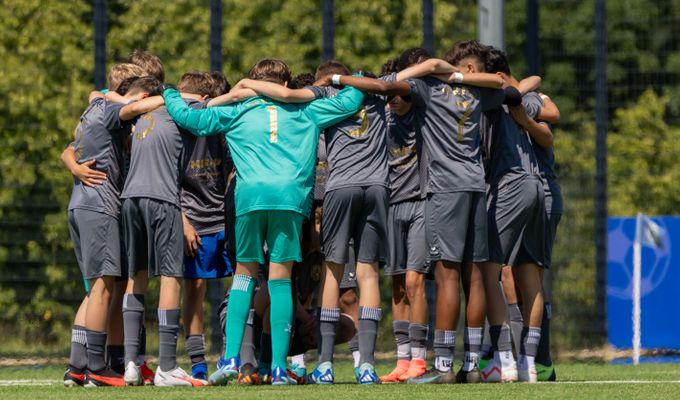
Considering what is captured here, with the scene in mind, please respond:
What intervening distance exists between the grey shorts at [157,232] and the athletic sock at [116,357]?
2.63 ft

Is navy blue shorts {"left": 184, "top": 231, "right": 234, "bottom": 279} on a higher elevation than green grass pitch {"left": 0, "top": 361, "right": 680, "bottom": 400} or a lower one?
higher

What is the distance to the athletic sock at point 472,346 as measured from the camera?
24.4 feet

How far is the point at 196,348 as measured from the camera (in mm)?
7734

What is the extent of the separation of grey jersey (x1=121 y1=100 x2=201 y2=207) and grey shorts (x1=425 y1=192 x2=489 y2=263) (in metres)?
1.44

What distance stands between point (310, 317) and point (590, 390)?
1.84 m

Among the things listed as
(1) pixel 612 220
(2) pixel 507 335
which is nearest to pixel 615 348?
(1) pixel 612 220

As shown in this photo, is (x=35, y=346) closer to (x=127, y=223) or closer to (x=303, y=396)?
(x=127, y=223)

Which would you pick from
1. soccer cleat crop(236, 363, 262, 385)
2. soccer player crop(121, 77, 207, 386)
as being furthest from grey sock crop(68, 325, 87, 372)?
soccer cleat crop(236, 363, 262, 385)

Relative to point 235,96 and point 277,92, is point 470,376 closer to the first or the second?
point 277,92

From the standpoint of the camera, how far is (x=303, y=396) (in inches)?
247

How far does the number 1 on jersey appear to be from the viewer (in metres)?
7.22

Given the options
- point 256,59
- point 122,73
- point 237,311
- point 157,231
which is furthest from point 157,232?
point 256,59

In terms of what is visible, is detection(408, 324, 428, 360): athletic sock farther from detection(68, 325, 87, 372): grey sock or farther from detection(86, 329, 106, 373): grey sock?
detection(68, 325, 87, 372): grey sock

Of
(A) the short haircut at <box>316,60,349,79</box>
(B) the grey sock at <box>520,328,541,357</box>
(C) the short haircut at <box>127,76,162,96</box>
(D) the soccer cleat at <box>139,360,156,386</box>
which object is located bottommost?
(D) the soccer cleat at <box>139,360,156,386</box>
